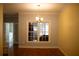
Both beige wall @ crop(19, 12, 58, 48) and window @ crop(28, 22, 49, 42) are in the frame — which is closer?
beige wall @ crop(19, 12, 58, 48)

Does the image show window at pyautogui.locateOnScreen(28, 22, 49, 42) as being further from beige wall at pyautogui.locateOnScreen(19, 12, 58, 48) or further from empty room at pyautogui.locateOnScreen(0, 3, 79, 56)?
beige wall at pyautogui.locateOnScreen(19, 12, 58, 48)

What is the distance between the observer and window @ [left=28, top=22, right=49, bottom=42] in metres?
2.92

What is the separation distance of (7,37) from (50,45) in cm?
96

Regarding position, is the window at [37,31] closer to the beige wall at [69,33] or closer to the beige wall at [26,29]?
the beige wall at [26,29]

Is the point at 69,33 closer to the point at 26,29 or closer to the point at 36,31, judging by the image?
the point at 36,31

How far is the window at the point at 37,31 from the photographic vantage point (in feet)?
9.58

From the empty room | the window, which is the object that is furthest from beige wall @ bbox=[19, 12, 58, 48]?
the window

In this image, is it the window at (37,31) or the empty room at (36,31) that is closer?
the empty room at (36,31)

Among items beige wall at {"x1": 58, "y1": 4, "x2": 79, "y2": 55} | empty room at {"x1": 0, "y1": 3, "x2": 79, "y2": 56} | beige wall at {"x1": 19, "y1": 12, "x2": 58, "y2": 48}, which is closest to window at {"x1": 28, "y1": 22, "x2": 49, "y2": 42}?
empty room at {"x1": 0, "y1": 3, "x2": 79, "y2": 56}

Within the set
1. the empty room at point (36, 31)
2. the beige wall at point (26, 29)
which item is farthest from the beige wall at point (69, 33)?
the beige wall at point (26, 29)

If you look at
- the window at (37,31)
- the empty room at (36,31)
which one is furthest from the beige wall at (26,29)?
the window at (37,31)

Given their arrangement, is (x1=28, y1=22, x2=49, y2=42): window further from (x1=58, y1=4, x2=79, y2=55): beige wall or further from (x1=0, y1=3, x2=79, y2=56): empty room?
(x1=58, y1=4, x2=79, y2=55): beige wall

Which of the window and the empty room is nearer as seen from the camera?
the empty room

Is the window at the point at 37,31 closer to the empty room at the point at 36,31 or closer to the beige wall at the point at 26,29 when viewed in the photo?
the empty room at the point at 36,31
